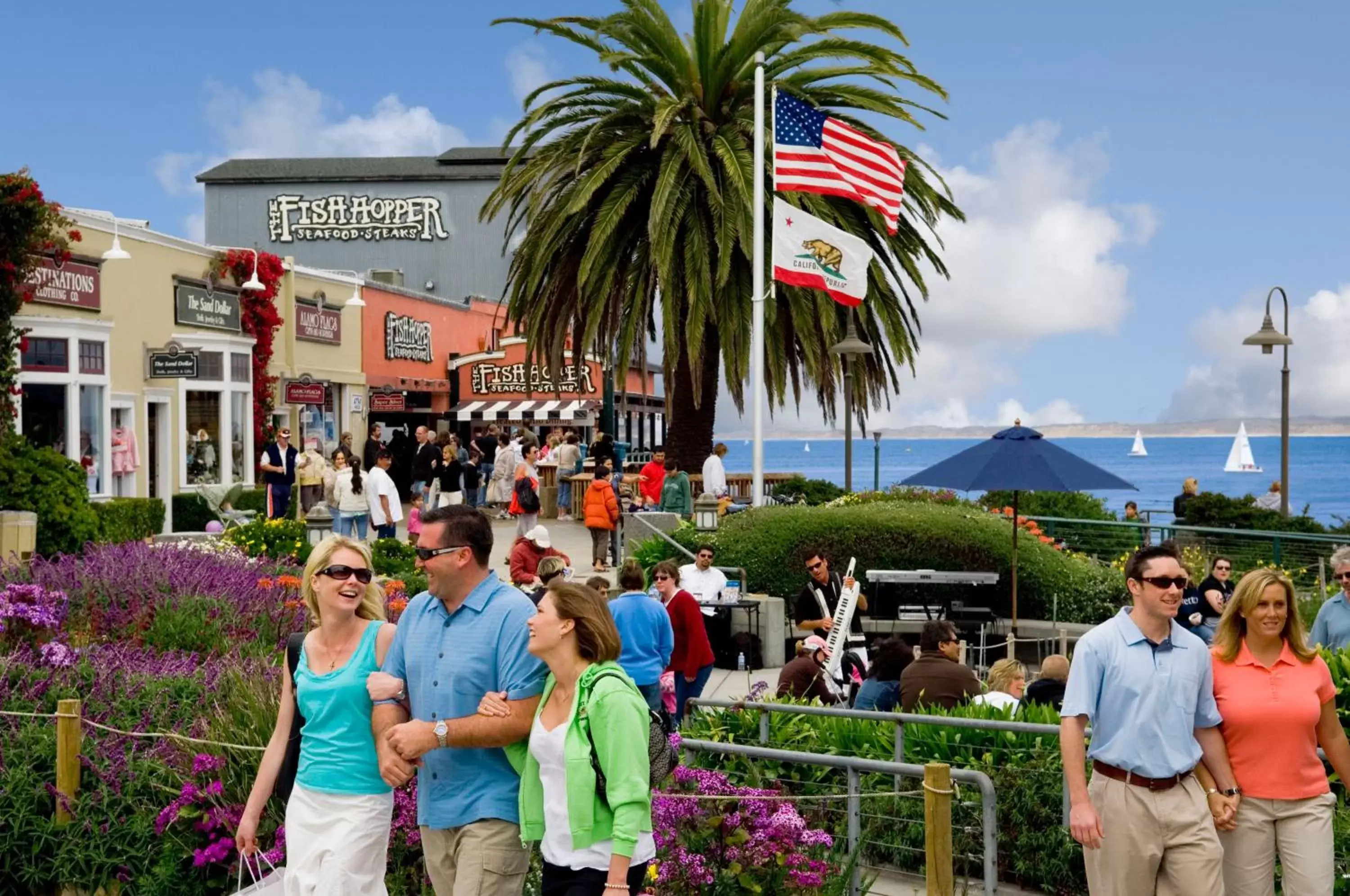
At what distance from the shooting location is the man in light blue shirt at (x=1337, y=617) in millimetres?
7734

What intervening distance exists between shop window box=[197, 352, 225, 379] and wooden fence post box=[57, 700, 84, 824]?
69.4 feet

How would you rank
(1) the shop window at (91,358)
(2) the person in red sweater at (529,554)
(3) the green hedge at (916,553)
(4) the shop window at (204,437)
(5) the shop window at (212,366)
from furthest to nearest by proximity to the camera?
1. (5) the shop window at (212,366)
2. (4) the shop window at (204,437)
3. (1) the shop window at (91,358)
4. (3) the green hedge at (916,553)
5. (2) the person in red sweater at (529,554)

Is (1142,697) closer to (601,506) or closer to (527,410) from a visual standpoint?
(601,506)

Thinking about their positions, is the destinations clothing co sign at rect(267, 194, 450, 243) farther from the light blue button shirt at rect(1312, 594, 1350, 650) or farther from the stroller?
the light blue button shirt at rect(1312, 594, 1350, 650)

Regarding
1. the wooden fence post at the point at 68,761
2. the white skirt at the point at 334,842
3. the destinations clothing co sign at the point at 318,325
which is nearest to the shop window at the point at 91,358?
the destinations clothing co sign at the point at 318,325

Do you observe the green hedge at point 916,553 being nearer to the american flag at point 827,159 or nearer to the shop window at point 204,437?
the american flag at point 827,159

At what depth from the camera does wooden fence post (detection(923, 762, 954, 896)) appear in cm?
586

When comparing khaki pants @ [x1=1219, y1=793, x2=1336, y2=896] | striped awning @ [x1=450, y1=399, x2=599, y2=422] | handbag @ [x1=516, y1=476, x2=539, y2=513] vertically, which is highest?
striped awning @ [x1=450, y1=399, x2=599, y2=422]

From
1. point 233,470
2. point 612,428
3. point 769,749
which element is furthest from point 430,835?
point 612,428

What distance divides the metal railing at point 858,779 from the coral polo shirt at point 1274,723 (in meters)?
1.06

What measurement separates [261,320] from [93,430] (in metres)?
6.21

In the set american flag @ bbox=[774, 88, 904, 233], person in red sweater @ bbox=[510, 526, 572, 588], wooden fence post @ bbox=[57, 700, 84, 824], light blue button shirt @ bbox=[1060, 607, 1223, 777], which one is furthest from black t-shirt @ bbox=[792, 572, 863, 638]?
light blue button shirt @ bbox=[1060, 607, 1223, 777]

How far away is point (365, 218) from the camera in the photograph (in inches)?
2064

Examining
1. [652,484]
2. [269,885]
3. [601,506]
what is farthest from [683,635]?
[652,484]
